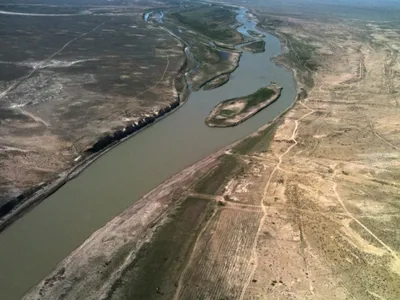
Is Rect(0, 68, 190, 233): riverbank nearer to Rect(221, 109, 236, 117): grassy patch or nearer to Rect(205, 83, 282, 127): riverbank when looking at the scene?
Rect(205, 83, 282, 127): riverbank

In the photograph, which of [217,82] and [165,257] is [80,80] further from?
[165,257]

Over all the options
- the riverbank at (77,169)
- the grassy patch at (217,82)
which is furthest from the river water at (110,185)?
the grassy patch at (217,82)

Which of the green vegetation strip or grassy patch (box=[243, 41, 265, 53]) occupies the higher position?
grassy patch (box=[243, 41, 265, 53])

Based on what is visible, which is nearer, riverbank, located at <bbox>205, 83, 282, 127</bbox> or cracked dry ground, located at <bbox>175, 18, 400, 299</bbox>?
cracked dry ground, located at <bbox>175, 18, 400, 299</bbox>

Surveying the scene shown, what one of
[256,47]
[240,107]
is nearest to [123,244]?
[240,107]

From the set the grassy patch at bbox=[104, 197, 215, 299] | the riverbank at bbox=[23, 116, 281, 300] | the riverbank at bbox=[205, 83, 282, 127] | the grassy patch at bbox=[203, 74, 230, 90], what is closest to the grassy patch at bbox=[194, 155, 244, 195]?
the riverbank at bbox=[23, 116, 281, 300]

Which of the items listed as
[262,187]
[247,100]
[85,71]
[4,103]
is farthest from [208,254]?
[85,71]

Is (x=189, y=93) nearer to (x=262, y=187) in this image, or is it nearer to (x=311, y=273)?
(x=262, y=187)
